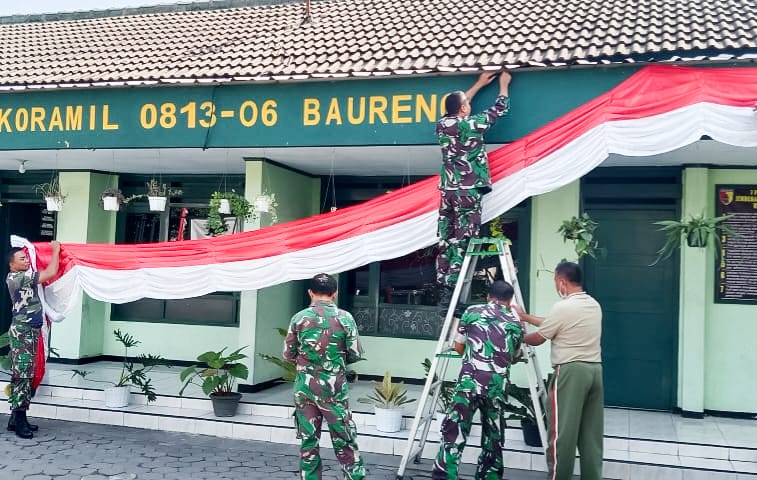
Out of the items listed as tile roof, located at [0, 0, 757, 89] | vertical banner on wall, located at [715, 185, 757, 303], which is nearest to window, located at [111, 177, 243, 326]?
tile roof, located at [0, 0, 757, 89]

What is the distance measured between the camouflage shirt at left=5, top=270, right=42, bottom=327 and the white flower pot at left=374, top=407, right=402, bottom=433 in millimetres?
3785

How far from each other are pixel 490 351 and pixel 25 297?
495cm

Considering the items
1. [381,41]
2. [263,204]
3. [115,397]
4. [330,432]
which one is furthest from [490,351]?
[115,397]

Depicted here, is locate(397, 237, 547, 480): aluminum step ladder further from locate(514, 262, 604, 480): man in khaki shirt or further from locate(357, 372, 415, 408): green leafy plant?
locate(357, 372, 415, 408): green leafy plant

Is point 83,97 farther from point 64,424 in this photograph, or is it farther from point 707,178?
point 707,178

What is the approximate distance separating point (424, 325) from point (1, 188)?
7.14 m

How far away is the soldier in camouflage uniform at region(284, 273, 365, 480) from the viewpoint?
189 inches

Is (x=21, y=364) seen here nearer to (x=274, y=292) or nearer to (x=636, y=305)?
(x=274, y=292)

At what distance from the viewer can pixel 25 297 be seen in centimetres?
694

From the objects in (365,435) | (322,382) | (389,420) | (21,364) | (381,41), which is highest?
(381,41)

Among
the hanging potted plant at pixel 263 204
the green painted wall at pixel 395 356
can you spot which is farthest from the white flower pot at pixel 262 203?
the green painted wall at pixel 395 356

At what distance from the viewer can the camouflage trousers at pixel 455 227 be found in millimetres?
5684

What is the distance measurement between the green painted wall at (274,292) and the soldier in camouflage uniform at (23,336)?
230cm

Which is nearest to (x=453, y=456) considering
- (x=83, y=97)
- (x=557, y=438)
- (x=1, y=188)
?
(x=557, y=438)
